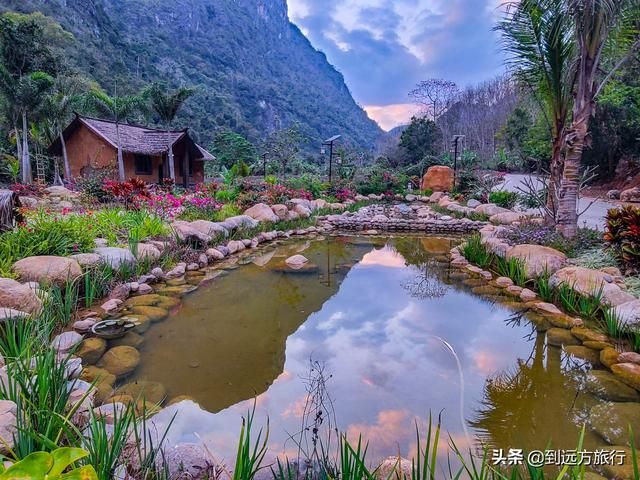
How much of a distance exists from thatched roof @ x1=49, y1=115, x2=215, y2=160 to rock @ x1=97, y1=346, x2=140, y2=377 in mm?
15612

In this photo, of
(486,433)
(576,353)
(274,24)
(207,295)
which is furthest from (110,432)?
(274,24)

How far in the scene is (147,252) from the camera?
5.40 metres

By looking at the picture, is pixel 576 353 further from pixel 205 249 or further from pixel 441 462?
pixel 205 249

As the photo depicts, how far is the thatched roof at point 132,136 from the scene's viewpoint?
55.2 ft

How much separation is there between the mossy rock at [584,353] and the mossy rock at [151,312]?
399cm

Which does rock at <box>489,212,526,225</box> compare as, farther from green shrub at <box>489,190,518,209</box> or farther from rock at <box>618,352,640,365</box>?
rock at <box>618,352,640,365</box>

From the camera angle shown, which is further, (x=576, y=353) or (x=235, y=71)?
(x=235, y=71)

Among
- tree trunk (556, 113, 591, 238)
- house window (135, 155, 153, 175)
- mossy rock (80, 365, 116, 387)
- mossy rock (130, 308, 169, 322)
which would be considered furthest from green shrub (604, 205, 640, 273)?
house window (135, 155, 153, 175)

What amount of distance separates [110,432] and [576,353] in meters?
3.61

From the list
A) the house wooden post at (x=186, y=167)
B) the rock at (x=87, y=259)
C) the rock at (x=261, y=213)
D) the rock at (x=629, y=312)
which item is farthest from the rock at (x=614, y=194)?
the house wooden post at (x=186, y=167)

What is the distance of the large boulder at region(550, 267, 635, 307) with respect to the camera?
13.0 ft

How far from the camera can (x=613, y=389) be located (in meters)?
2.77

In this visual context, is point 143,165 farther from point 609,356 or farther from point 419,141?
point 609,356

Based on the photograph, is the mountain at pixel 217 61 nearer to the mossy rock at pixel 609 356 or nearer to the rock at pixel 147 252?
the rock at pixel 147 252
